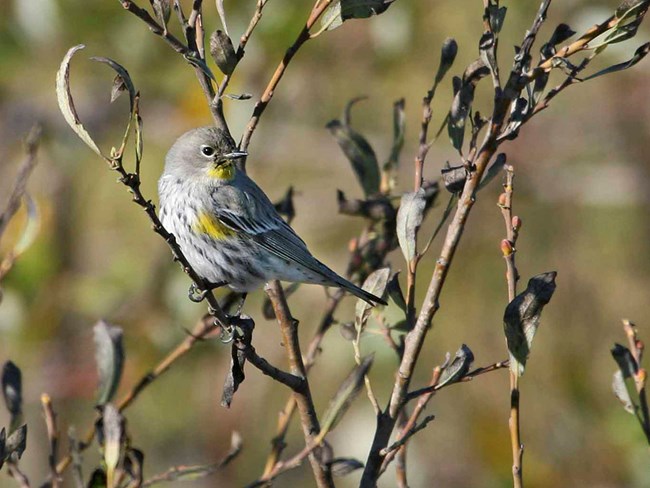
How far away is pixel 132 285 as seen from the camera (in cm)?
462

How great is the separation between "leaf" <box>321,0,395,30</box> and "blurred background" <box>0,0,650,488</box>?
124 cm

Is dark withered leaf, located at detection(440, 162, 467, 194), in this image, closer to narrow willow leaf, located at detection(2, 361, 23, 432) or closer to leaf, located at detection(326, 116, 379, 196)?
leaf, located at detection(326, 116, 379, 196)

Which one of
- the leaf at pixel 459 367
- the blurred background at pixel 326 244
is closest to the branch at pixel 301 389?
the leaf at pixel 459 367

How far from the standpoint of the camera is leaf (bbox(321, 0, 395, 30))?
2578mm

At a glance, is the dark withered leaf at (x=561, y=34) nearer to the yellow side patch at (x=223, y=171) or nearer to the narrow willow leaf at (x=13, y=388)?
the narrow willow leaf at (x=13, y=388)

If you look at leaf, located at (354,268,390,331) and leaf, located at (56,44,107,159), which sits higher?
leaf, located at (56,44,107,159)

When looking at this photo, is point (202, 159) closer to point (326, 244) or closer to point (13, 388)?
point (13, 388)

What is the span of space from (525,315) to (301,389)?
61 cm

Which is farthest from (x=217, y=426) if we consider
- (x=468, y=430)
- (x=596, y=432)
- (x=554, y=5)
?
(x=554, y=5)

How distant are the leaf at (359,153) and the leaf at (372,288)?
775mm

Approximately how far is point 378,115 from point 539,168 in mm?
1183

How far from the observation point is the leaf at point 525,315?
2271 millimetres

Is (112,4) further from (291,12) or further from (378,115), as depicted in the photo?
(378,115)

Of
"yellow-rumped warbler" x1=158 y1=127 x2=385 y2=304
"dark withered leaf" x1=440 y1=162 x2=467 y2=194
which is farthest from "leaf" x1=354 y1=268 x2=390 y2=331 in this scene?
"yellow-rumped warbler" x1=158 y1=127 x2=385 y2=304
